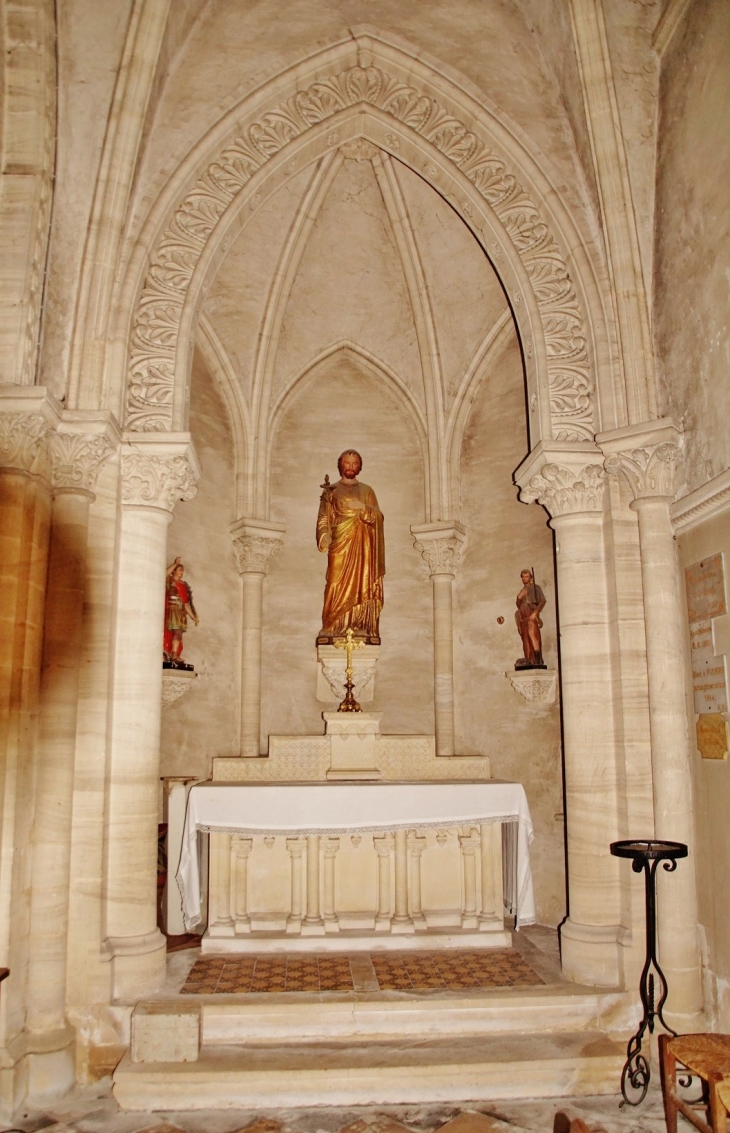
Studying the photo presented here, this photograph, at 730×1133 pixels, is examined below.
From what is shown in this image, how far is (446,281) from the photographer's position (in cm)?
1003

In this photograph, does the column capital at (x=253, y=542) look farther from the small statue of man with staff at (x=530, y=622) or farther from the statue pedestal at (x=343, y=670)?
the small statue of man with staff at (x=530, y=622)

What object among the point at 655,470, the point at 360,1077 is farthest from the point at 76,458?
the point at 360,1077

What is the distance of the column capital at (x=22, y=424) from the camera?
5.56 meters

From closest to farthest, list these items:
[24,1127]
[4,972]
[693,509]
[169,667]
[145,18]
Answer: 1. [4,972]
2. [24,1127]
3. [693,509]
4. [145,18]
5. [169,667]

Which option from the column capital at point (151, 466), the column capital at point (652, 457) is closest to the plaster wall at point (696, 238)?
the column capital at point (652, 457)

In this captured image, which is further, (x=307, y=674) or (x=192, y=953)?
(x=307, y=674)

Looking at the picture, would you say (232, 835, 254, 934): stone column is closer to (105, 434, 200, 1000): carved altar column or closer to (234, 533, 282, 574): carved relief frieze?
(105, 434, 200, 1000): carved altar column

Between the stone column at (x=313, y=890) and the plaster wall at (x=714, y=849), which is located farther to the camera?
the stone column at (x=313, y=890)

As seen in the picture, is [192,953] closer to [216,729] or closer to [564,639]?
[216,729]

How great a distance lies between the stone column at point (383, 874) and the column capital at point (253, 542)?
4007mm

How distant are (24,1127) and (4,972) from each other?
1141 mm

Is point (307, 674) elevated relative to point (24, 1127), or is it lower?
elevated

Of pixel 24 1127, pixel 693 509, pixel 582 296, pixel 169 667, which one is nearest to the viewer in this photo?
pixel 24 1127

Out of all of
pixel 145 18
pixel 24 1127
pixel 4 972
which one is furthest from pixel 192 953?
pixel 145 18
